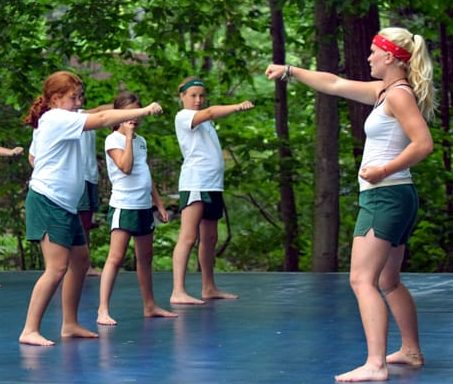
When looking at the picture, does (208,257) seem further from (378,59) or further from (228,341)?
(378,59)

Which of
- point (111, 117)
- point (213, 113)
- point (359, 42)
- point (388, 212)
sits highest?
point (359, 42)

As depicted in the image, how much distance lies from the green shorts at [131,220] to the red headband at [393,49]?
260 centimetres

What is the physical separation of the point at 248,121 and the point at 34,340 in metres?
9.66

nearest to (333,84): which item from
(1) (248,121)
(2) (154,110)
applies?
(2) (154,110)

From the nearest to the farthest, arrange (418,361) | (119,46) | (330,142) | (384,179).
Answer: (384,179)
(418,361)
(330,142)
(119,46)

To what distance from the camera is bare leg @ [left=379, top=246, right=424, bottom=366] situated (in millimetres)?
6062

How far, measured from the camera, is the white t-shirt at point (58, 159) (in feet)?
22.5

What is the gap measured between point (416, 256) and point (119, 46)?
427cm

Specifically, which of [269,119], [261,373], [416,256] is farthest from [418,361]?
[269,119]

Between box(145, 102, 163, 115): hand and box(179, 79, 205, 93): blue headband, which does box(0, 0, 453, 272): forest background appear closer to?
box(179, 79, 205, 93): blue headband

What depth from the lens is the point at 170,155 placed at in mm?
15852

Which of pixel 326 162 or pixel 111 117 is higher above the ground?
pixel 111 117

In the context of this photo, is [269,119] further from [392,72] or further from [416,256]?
[392,72]

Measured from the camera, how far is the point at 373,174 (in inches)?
226
